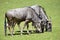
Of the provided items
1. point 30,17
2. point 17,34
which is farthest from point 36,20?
point 17,34

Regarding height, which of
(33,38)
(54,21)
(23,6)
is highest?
(23,6)

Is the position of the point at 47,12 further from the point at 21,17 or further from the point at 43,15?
the point at 21,17

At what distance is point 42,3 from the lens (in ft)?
8.93

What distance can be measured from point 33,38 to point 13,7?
41 cm

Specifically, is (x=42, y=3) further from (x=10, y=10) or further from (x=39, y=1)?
(x=10, y=10)

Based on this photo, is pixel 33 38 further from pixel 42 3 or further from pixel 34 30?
pixel 42 3

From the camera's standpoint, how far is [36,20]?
8.91 feet

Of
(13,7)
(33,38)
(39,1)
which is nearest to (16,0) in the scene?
(13,7)

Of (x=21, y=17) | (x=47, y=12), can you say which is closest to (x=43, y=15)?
(x=47, y=12)

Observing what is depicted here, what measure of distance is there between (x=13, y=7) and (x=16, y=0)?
0.29 ft

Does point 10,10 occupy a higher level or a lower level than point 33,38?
higher

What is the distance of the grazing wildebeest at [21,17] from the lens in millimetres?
2658

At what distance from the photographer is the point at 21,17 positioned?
8.80 feet

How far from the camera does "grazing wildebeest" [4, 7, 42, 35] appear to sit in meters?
2.66
